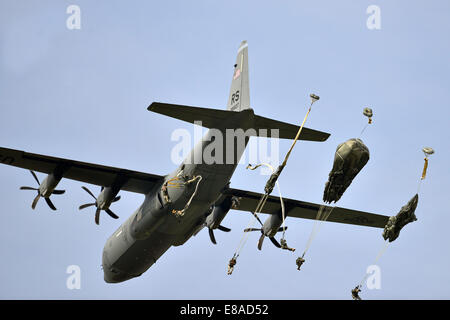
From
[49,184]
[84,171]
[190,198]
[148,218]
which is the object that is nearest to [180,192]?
[190,198]

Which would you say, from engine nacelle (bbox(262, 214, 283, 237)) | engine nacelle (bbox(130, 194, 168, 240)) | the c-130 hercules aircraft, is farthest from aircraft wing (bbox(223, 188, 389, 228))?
engine nacelle (bbox(130, 194, 168, 240))

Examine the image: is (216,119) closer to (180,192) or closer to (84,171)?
(180,192)

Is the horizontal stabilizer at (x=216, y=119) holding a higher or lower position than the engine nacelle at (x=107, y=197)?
higher

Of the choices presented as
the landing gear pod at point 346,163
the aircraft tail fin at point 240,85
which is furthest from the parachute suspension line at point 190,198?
the landing gear pod at point 346,163

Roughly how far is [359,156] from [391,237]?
15.8 feet

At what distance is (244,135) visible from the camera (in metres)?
30.4

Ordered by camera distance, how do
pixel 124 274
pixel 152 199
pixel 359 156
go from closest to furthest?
pixel 359 156 < pixel 152 199 < pixel 124 274

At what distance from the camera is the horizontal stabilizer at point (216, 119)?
28.6 meters

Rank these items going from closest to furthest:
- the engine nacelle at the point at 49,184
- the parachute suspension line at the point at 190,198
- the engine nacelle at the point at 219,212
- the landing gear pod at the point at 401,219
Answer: the landing gear pod at the point at 401,219 → the parachute suspension line at the point at 190,198 → the engine nacelle at the point at 49,184 → the engine nacelle at the point at 219,212

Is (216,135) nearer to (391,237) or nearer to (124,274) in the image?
(391,237)

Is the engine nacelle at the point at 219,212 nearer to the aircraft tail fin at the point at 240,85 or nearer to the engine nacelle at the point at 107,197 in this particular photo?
the engine nacelle at the point at 107,197

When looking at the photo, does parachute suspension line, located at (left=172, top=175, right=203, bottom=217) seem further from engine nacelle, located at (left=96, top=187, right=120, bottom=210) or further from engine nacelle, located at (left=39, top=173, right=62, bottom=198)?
engine nacelle, located at (left=39, top=173, right=62, bottom=198)

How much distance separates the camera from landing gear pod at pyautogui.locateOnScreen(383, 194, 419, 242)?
26542mm
